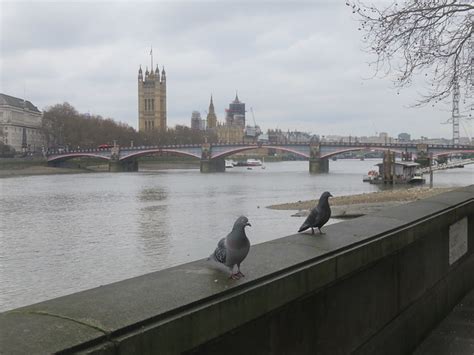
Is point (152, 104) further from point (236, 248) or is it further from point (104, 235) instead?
point (236, 248)

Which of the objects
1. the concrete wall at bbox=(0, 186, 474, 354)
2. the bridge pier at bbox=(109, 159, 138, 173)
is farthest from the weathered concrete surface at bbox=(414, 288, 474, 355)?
the bridge pier at bbox=(109, 159, 138, 173)

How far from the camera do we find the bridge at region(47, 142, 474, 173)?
83.1 meters

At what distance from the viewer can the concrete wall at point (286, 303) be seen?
1851 mm

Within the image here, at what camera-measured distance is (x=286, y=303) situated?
104 inches

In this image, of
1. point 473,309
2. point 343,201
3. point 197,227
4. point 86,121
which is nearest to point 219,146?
point 86,121

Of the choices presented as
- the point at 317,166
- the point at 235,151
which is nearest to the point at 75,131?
the point at 235,151

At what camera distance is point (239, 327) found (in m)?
2.34

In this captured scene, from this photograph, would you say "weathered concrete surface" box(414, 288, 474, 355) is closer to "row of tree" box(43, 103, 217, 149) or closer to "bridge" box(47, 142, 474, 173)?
"bridge" box(47, 142, 474, 173)

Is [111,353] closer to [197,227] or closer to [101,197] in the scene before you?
[197,227]

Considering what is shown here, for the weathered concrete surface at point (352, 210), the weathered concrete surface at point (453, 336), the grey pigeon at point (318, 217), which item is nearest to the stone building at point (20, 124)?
the weathered concrete surface at point (352, 210)

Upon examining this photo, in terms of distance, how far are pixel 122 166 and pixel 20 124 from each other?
47.3 meters

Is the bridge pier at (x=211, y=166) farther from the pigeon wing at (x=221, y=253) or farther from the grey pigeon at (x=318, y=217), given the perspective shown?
the pigeon wing at (x=221, y=253)

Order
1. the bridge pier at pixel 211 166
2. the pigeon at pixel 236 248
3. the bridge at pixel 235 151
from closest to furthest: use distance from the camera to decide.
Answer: the pigeon at pixel 236 248, the bridge at pixel 235 151, the bridge pier at pixel 211 166

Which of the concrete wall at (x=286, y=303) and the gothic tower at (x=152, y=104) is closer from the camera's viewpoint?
the concrete wall at (x=286, y=303)
